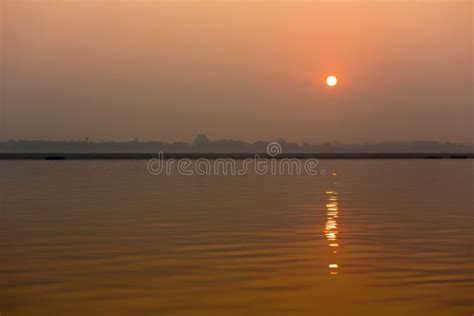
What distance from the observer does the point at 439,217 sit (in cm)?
3052

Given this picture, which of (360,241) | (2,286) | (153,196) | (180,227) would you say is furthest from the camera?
(153,196)

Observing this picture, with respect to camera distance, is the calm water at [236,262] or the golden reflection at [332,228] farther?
the golden reflection at [332,228]

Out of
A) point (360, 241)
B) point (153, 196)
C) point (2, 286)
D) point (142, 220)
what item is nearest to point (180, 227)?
point (142, 220)

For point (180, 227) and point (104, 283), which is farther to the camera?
point (180, 227)

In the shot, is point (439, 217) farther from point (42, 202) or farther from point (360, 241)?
point (42, 202)

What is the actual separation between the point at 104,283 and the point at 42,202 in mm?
25819

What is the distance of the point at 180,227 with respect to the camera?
26172mm

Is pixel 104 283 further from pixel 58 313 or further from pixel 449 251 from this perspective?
pixel 449 251

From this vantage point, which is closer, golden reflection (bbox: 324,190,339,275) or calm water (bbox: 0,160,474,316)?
calm water (bbox: 0,160,474,316)

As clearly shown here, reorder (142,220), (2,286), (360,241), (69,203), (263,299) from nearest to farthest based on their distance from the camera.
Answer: (263,299) → (2,286) → (360,241) → (142,220) → (69,203)

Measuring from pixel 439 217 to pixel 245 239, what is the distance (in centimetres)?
1137

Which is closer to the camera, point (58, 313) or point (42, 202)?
point (58, 313)

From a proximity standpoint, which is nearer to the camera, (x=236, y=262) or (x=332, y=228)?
(x=236, y=262)

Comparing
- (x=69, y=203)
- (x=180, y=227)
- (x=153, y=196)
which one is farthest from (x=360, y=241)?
(x=153, y=196)
